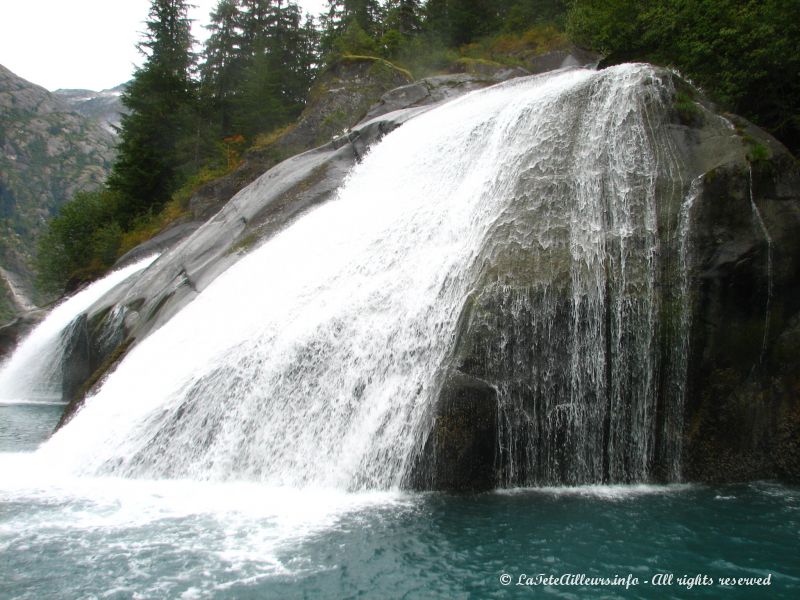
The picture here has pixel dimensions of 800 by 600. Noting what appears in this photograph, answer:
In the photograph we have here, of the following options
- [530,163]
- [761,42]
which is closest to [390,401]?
[530,163]

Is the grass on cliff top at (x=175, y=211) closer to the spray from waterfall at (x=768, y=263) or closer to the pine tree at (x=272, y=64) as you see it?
the pine tree at (x=272, y=64)

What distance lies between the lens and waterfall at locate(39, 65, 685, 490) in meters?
9.34

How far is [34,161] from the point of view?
135 meters

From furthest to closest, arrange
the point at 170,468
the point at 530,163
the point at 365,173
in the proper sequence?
the point at 365,173 < the point at 530,163 < the point at 170,468

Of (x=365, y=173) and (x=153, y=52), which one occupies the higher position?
(x=153, y=52)

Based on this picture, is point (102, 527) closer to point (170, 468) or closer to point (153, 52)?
point (170, 468)

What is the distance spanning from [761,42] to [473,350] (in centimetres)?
984

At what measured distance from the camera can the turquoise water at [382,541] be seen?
6254mm

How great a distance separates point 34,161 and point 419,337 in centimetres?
15113

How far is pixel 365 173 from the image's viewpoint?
1733cm

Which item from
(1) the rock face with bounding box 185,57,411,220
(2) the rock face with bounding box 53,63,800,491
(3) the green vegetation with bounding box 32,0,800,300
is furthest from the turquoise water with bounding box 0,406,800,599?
(1) the rock face with bounding box 185,57,411,220

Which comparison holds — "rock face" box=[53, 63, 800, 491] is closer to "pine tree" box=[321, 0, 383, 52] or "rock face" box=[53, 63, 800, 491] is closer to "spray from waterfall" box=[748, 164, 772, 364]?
"spray from waterfall" box=[748, 164, 772, 364]

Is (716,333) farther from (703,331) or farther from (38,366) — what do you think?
(38,366)

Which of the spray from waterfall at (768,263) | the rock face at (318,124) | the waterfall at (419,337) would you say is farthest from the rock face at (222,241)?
the spray from waterfall at (768,263)
